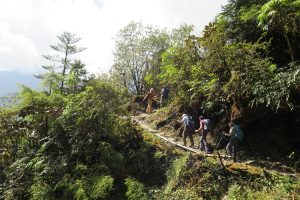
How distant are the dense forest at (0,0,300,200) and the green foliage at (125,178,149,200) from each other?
0.04 m

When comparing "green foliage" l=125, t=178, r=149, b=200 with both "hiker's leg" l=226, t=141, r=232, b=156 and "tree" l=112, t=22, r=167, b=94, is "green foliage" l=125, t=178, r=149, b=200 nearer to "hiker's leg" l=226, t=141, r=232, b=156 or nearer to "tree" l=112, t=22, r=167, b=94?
"hiker's leg" l=226, t=141, r=232, b=156

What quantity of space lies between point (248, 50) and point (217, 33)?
6.47 ft

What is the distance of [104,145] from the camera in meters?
16.1

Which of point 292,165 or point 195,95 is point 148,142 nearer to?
point 195,95

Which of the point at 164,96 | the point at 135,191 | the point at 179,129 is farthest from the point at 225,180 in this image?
the point at 164,96

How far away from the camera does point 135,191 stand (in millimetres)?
13727

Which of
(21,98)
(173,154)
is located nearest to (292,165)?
(173,154)

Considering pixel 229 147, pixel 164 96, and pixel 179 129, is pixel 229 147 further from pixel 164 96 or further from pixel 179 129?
pixel 164 96

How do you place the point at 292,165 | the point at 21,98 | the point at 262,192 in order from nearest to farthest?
the point at 262,192, the point at 292,165, the point at 21,98

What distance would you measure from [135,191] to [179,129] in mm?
6604

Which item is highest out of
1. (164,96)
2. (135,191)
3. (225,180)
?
(164,96)

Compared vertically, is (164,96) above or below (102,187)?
above

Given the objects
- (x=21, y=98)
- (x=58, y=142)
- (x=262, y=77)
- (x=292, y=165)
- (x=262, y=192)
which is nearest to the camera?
(x=262, y=192)

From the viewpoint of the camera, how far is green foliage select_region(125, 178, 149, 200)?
13.5 m
